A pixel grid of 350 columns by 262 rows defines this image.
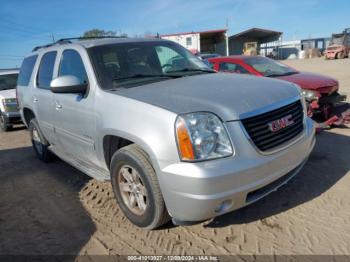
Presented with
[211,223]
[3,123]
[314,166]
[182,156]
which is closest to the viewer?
[182,156]

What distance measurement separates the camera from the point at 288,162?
3.02 m

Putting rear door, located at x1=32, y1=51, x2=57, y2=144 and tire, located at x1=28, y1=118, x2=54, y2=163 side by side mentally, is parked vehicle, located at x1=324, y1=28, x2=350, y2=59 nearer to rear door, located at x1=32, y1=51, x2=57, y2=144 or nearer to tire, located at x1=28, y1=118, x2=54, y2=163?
tire, located at x1=28, y1=118, x2=54, y2=163

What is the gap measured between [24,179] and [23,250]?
2.22m

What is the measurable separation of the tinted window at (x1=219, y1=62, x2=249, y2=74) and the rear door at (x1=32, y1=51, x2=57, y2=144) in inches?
176

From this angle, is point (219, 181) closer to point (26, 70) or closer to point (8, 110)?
point (26, 70)

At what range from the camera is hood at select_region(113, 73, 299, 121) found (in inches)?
107

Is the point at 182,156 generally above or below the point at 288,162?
above

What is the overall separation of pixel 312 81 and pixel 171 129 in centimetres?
522

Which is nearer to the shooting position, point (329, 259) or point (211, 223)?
point (329, 259)

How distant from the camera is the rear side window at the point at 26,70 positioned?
5552 millimetres

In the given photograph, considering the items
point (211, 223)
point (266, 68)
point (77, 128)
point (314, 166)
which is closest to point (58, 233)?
point (77, 128)

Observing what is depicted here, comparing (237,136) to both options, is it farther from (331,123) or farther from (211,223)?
(331,123)

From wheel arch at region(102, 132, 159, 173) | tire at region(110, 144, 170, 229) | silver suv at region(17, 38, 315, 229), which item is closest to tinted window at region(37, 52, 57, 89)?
silver suv at region(17, 38, 315, 229)

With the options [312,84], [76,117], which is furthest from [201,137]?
[312,84]
